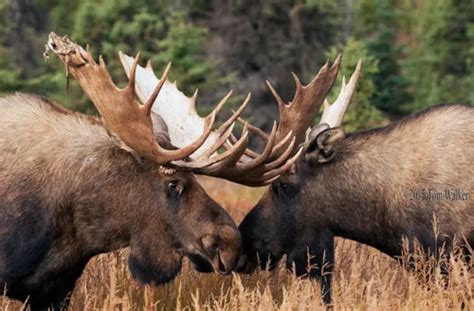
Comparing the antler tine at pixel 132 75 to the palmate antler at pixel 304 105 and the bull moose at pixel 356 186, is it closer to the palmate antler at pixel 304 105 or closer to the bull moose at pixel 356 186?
the bull moose at pixel 356 186

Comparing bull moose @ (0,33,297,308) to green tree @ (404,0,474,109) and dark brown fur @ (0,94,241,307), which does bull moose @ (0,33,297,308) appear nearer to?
dark brown fur @ (0,94,241,307)

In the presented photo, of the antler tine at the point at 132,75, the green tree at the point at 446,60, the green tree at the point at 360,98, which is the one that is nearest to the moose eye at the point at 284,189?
the antler tine at the point at 132,75

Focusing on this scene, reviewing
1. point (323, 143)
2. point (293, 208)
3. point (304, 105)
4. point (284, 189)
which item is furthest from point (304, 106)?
point (293, 208)

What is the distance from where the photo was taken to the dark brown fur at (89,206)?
673cm

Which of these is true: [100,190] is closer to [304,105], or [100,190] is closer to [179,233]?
[179,233]

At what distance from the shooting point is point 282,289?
7945mm

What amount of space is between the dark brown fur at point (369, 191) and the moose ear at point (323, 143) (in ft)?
0.05

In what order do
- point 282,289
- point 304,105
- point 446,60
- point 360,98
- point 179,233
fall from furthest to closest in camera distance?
1. point 446,60
2. point 360,98
3. point 304,105
4. point 282,289
5. point 179,233

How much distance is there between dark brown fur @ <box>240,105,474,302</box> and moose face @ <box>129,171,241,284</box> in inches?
36.3

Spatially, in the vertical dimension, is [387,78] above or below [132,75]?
above

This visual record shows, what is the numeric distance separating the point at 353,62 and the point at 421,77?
40.4ft

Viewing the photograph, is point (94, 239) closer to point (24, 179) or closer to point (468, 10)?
point (24, 179)

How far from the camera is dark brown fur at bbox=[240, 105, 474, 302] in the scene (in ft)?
24.9

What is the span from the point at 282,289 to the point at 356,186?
0.89 meters
